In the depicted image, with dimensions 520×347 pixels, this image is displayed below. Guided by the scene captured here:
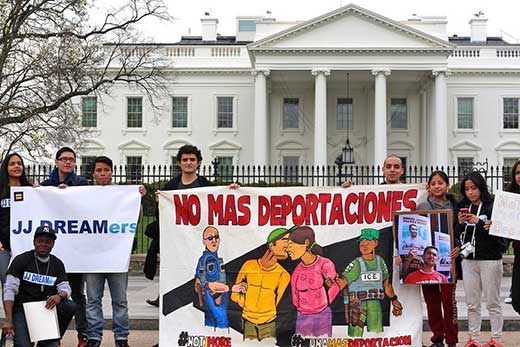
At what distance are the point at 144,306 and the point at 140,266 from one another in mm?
4636

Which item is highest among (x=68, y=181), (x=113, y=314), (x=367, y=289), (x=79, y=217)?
(x=68, y=181)

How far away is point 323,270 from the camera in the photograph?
6.86m

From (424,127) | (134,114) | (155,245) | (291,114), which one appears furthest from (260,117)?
(155,245)

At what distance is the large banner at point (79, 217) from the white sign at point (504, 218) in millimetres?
3695

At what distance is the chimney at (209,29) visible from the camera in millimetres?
57094

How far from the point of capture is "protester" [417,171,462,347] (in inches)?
265

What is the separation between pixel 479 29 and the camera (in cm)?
5697

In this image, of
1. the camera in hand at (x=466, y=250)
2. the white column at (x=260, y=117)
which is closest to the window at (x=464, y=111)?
the white column at (x=260, y=117)

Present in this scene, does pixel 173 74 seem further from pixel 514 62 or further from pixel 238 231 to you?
pixel 238 231

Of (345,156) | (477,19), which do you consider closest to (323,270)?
(345,156)

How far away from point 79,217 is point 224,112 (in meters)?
43.1

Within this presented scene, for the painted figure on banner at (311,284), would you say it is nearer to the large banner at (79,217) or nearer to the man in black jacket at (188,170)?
the man in black jacket at (188,170)

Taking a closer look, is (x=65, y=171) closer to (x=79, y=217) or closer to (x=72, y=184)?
(x=72, y=184)

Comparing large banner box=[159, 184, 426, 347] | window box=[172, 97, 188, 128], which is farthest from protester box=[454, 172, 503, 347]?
window box=[172, 97, 188, 128]
